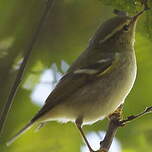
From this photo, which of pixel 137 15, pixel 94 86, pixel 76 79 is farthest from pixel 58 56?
pixel 137 15

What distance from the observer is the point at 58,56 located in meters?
3.58

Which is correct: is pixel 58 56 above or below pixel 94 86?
above

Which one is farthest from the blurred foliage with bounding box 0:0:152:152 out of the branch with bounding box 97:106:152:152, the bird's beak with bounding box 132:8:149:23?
the branch with bounding box 97:106:152:152

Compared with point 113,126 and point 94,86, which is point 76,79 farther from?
point 113,126

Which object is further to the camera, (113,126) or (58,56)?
(58,56)

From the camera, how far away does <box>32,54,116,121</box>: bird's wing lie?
354 centimetres

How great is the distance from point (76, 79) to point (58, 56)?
0.24 metres

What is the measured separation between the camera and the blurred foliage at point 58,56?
3.47 meters

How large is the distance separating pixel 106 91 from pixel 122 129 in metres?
0.39

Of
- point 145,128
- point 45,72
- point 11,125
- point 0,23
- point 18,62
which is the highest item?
point 0,23

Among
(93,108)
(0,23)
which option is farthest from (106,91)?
(0,23)

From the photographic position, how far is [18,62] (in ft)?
10.6

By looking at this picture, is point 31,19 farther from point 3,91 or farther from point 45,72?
point 3,91

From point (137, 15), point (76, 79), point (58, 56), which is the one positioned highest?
point (137, 15)
